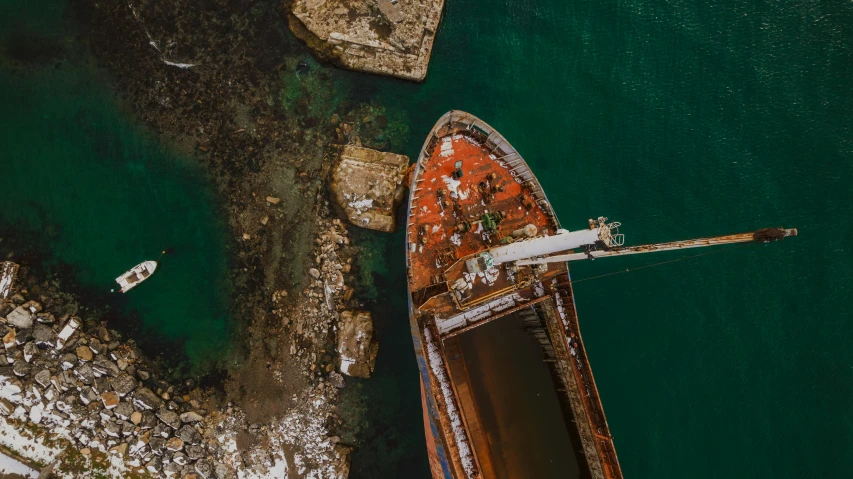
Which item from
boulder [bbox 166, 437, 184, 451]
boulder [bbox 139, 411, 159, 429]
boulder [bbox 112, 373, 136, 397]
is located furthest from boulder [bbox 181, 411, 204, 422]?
boulder [bbox 112, 373, 136, 397]

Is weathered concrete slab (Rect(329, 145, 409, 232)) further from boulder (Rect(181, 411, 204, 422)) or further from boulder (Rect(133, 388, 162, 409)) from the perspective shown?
boulder (Rect(133, 388, 162, 409))

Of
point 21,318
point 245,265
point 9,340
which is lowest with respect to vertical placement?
point 9,340

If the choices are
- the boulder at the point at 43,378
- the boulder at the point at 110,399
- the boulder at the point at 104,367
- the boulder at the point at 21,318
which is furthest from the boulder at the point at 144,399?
the boulder at the point at 21,318

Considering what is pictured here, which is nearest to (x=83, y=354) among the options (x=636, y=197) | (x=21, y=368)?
(x=21, y=368)

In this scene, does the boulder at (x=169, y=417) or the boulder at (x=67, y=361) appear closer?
the boulder at (x=67, y=361)

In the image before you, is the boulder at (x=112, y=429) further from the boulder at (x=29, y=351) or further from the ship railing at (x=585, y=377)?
the ship railing at (x=585, y=377)

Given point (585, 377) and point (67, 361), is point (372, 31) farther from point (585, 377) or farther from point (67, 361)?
point (67, 361)
